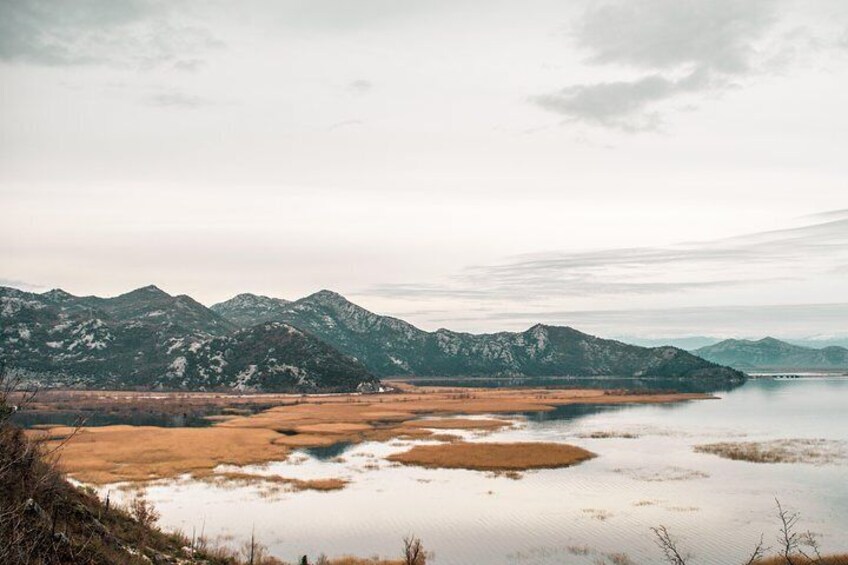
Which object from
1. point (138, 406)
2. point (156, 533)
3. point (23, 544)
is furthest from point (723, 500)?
point (138, 406)

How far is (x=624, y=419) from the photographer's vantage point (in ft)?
424

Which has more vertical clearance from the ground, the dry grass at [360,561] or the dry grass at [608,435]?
the dry grass at [360,561]

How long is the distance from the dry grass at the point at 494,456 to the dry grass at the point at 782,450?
18146 mm

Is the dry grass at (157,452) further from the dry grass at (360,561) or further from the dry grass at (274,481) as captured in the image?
the dry grass at (360,561)

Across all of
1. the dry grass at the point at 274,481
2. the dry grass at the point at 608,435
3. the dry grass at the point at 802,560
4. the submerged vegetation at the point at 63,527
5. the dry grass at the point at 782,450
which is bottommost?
the dry grass at the point at 608,435

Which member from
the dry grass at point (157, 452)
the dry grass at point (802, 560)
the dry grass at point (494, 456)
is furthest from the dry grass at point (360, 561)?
the dry grass at point (157, 452)

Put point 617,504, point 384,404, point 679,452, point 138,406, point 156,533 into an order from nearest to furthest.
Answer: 1. point 156,533
2. point 617,504
3. point 679,452
4. point 138,406
5. point 384,404

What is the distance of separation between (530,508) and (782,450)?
159 ft

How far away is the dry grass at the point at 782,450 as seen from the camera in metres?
73.3

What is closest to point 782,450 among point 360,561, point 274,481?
point 274,481

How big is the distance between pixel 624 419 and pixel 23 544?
124097 mm

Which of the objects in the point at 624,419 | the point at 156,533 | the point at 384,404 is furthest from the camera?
the point at 384,404

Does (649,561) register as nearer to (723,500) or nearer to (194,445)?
(723,500)

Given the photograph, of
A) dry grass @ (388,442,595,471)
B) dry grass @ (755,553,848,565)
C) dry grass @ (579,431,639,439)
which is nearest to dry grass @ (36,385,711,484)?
dry grass @ (388,442,595,471)
